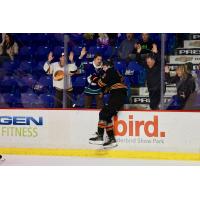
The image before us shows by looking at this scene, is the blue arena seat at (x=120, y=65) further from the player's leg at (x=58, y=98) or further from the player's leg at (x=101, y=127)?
the player's leg at (x=58, y=98)

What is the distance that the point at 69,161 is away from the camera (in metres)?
6.65

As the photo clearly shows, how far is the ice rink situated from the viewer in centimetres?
654

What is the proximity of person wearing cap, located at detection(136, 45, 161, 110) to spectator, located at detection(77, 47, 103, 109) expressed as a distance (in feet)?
1.93

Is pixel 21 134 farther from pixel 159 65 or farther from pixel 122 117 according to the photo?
pixel 159 65

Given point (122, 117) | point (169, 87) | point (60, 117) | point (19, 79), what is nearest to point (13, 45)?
point (19, 79)

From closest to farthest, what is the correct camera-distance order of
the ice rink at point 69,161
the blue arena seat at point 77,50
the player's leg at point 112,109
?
the ice rink at point 69,161 → the player's leg at point 112,109 → the blue arena seat at point 77,50

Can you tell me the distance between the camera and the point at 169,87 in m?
6.62

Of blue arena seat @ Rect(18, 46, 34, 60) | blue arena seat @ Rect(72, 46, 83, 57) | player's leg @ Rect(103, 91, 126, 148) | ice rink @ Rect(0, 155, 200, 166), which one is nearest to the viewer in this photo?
ice rink @ Rect(0, 155, 200, 166)

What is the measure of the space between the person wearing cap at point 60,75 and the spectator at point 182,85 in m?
1.47

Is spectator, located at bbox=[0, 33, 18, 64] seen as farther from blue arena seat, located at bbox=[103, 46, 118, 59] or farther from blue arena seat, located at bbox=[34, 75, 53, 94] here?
blue arena seat, located at bbox=[103, 46, 118, 59]

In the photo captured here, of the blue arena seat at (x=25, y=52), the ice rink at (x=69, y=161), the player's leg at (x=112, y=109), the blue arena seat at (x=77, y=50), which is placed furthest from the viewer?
the blue arena seat at (x=25, y=52)

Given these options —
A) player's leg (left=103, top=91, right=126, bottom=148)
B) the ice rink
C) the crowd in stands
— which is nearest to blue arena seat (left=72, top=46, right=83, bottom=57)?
the crowd in stands

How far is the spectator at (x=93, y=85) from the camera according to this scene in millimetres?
6703

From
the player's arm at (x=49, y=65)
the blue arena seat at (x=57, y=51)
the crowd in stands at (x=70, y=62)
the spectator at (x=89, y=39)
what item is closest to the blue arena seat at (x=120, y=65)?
the crowd in stands at (x=70, y=62)
